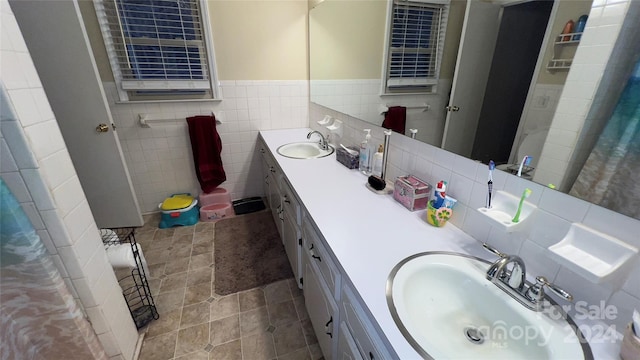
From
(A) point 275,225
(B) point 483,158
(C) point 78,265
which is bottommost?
(A) point 275,225

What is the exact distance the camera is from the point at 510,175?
32.8 inches

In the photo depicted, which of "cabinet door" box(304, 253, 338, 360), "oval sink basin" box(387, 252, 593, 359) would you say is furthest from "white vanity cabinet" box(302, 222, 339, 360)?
"oval sink basin" box(387, 252, 593, 359)

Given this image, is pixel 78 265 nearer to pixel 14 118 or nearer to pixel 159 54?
pixel 14 118

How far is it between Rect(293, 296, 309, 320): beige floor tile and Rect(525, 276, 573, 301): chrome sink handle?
125cm

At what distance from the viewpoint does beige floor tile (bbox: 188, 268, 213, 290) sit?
1.90m

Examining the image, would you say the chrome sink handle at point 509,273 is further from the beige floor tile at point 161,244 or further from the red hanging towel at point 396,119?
the beige floor tile at point 161,244

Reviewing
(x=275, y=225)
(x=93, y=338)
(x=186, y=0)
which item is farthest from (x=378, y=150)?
(x=186, y=0)

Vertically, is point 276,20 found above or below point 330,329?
above

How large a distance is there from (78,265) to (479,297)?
147cm

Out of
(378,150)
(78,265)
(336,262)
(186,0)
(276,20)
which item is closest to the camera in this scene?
(336,262)

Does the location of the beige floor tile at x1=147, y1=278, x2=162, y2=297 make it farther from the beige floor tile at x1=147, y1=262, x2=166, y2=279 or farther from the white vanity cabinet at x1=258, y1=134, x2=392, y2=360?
the white vanity cabinet at x1=258, y1=134, x2=392, y2=360

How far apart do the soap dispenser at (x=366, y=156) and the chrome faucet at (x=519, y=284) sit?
0.88 m

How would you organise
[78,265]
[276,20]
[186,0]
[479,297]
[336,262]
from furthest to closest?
1. [276,20]
2. [186,0]
3. [78,265]
4. [336,262]
5. [479,297]

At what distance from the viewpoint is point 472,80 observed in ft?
3.29
